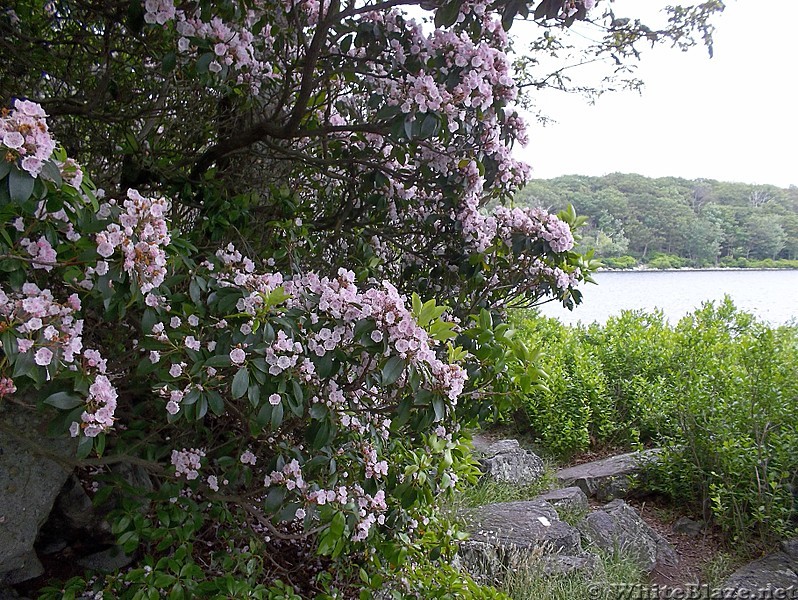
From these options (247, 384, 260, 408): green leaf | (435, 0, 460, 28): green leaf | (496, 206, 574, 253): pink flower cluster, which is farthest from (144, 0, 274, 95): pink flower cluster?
(496, 206, 574, 253): pink flower cluster

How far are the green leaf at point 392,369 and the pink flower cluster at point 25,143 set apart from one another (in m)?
0.75

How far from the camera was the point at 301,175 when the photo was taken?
2.71m

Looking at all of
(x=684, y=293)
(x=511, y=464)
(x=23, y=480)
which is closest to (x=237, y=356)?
(x=23, y=480)

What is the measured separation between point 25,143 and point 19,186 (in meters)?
0.07

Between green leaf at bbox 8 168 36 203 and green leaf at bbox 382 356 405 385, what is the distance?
743mm

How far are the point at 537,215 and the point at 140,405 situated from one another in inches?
62.2

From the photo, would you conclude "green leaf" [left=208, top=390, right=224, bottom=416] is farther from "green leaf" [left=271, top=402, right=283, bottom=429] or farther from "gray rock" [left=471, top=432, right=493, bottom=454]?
"gray rock" [left=471, top=432, right=493, bottom=454]

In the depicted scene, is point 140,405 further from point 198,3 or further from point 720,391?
point 720,391

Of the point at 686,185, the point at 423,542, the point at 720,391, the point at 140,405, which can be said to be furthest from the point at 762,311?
the point at 140,405

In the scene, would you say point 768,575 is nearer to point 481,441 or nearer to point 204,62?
point 481,441

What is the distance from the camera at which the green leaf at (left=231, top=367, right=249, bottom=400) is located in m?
1.24

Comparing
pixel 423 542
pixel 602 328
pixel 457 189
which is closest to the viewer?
pixel 457 189

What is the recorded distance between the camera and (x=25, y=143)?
0.95m

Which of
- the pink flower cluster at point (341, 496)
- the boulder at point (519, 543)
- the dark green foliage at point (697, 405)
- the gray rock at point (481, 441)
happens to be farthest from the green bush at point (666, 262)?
the pink flower cluster at point (341, 496)
